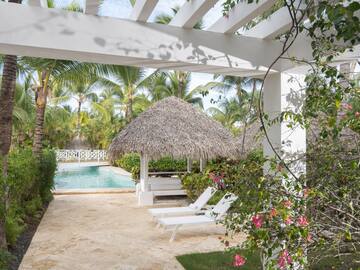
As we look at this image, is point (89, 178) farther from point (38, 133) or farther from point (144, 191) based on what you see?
point (38, 133)

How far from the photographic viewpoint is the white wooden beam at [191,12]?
10.1 ft

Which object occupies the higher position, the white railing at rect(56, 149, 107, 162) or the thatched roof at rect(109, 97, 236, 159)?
the thatched roof at rect(109, 97, 236, 159)

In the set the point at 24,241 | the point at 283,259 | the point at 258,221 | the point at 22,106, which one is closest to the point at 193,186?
the point at 24,241

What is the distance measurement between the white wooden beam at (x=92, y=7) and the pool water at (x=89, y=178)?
14.3 metres

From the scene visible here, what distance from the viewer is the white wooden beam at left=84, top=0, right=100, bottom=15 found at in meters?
3.08

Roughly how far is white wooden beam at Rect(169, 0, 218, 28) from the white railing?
2771cm

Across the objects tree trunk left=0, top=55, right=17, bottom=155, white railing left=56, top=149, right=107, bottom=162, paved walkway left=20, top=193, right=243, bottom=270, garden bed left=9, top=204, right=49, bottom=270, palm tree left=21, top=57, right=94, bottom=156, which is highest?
palm tree left=21, top=57, right=94, bottom=156

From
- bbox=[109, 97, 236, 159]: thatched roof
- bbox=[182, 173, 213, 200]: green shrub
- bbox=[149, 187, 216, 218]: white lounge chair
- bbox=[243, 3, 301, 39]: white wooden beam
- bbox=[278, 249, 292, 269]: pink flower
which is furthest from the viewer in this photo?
bbox=[109, 97, 236, 159]: thatched roof

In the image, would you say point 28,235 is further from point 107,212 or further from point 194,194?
point 194,194

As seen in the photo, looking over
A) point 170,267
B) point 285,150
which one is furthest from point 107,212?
point 285,150

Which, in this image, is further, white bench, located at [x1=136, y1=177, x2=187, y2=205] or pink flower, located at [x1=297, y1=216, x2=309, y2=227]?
white bench, located at [x1=136, y1=177, x2=187, y2=205]

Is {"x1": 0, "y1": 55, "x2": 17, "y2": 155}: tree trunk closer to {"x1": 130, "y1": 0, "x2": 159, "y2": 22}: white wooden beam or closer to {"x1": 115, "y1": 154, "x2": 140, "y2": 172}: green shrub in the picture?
{"x1": 130, "y1": 0, "x2": 159, "y2": 22}: white wooden beam

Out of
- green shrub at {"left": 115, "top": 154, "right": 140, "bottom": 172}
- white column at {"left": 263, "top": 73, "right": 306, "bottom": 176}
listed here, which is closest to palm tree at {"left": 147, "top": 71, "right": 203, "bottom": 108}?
green shrub at {"left": 115, "top": 154, "right": 140, "bottom": 172}

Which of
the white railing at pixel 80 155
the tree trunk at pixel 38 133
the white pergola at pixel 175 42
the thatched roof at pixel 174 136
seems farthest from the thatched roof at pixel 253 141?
the white railing at pixel 80 155
